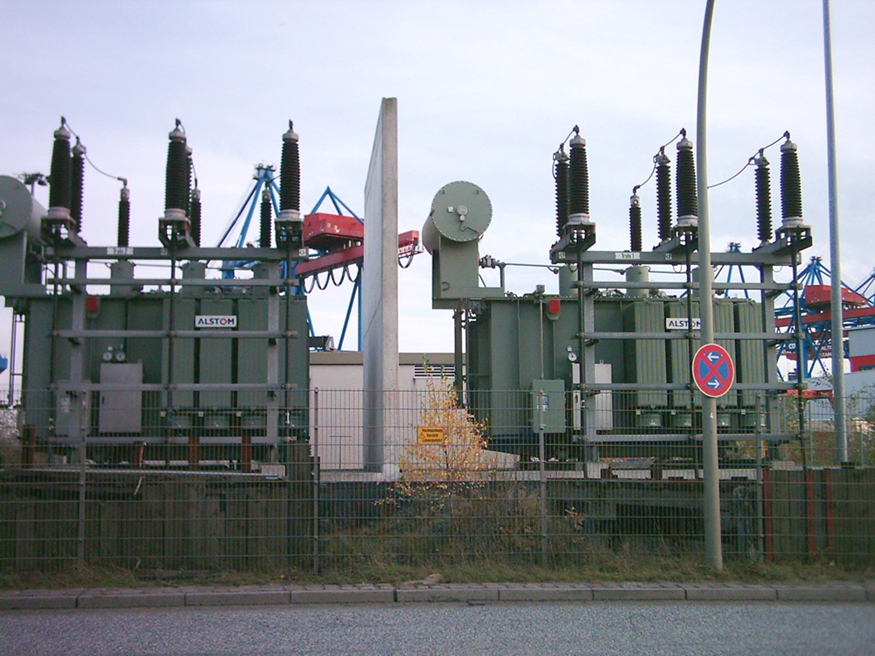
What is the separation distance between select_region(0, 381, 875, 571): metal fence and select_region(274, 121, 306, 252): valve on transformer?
99.6 inches

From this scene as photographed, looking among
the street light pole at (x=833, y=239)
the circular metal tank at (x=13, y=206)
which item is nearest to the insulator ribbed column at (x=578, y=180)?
the street light pole at (x=833, y=239)

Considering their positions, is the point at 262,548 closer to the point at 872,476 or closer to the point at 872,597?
the point at 872,597

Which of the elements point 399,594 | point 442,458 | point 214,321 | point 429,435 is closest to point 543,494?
point 442,458

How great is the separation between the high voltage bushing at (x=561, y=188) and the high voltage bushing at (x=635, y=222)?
282 cm

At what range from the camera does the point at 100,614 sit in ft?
29.2

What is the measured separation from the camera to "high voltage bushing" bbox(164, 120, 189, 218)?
12.4 metres

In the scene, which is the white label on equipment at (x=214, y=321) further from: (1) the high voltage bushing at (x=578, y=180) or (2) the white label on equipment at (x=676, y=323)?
(2) the white label on equipment at (x=676, y=323)

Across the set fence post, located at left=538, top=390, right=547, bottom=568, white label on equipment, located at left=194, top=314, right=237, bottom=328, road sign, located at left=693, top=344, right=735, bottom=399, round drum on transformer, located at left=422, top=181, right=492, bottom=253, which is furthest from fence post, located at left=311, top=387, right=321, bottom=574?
road sign, located at left=693, top=344, right=735, bottom=399

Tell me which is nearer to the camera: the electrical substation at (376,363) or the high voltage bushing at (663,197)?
the electrical substation at (376,363)

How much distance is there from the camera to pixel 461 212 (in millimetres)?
13828

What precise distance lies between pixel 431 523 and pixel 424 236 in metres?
6.32

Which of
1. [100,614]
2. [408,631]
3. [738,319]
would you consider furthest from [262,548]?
[738,319]

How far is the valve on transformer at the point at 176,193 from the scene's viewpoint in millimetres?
12352

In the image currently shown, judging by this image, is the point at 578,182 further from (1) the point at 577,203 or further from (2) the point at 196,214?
(2) the point at 196,214
